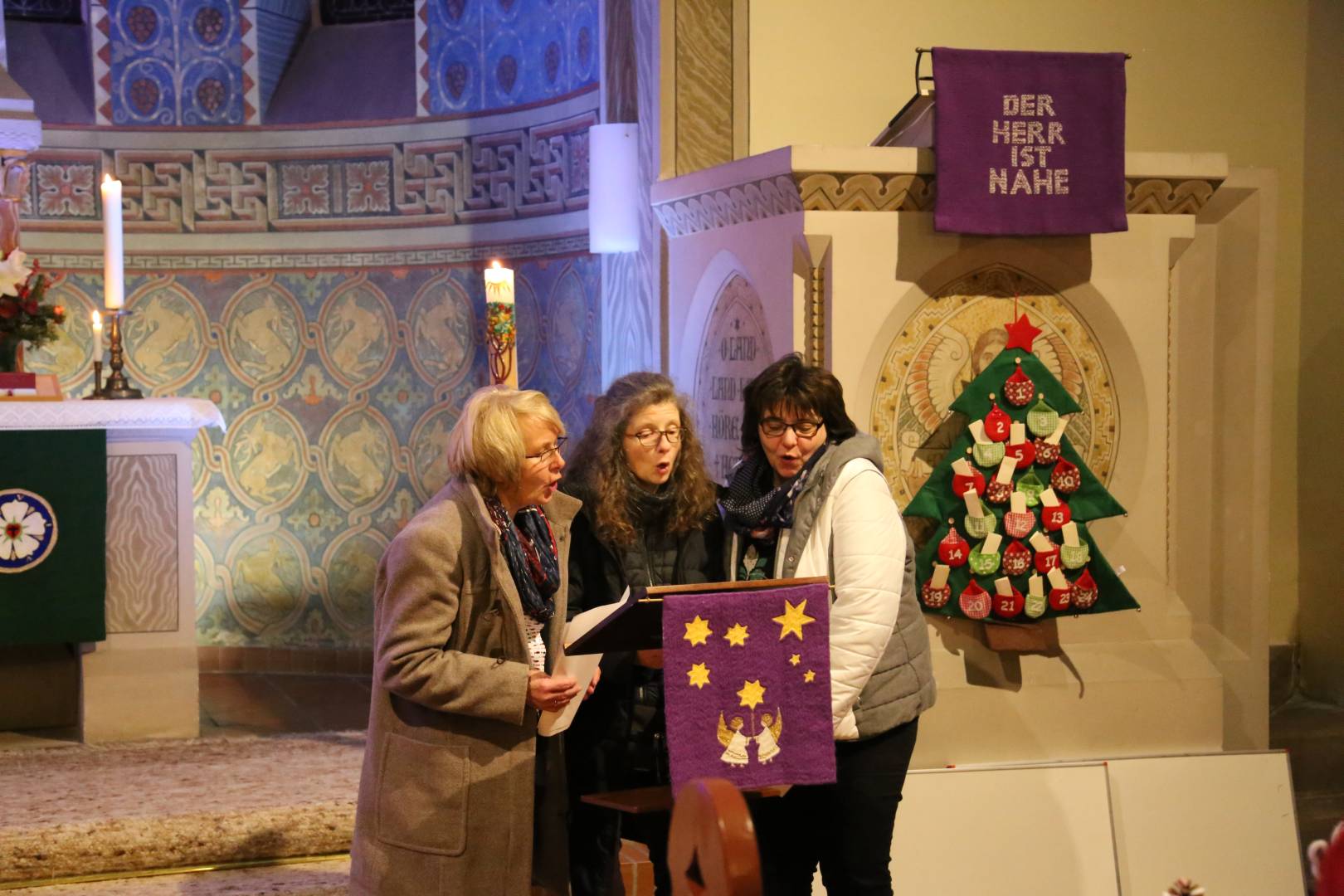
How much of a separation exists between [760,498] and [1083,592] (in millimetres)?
1323

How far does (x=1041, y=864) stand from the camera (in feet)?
11.1

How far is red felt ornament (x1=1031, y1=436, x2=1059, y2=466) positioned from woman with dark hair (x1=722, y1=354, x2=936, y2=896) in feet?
3.29

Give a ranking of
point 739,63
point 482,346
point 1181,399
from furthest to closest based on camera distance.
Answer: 1. point 482,346
2. point 739,63
3. point 1181,399

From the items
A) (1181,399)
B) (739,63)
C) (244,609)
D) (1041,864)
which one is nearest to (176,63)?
(244,609)

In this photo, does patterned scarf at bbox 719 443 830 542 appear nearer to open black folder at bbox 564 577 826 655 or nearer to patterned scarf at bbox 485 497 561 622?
open black folder at bbox 564 577 826 655

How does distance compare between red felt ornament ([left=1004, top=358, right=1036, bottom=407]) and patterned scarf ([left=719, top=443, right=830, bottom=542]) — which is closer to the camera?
patterned scarf ([left=719, top=443, right=830, bottom=542])

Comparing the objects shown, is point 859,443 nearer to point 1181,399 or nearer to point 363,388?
point 1181,399

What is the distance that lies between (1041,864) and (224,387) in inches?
166

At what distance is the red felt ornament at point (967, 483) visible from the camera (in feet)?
12.3

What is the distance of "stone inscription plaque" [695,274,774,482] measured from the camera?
4.00m

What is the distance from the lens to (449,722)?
8.36 feet

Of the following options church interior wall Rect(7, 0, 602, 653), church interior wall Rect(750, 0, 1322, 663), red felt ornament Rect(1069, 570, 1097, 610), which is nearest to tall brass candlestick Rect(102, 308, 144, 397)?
church interior wall Rect(7, 0, 602, 653)

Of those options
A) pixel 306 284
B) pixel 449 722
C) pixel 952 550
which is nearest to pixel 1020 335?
pixel 952 550

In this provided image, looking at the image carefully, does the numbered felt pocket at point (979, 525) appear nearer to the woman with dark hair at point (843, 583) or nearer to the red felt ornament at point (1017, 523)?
the red felt ornament at point (1017, 523)
